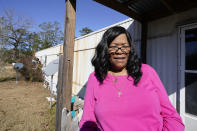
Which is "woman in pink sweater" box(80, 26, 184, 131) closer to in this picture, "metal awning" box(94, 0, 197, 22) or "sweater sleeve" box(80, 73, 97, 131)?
"sweater sleeve" box(80, 73, 97, 131)

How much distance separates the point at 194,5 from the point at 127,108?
2.16 meters

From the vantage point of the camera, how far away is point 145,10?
2.41m

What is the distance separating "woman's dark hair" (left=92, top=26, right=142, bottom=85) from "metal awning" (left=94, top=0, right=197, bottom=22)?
0.96m

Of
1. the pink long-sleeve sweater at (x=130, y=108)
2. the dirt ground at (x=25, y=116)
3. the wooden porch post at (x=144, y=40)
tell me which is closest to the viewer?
the pink long-sleeve sweater at (x=130, y=108)

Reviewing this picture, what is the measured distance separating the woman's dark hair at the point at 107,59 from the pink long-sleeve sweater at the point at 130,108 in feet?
0.21

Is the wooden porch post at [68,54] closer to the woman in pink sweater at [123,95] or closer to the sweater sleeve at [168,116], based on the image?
the woman in pink sweater at [123,95]

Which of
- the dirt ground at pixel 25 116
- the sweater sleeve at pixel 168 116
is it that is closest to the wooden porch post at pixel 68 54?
the sweater sleeve at pixel 168 116

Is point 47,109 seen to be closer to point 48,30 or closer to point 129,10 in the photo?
point 129,10

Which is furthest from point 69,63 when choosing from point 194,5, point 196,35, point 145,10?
point 194,5

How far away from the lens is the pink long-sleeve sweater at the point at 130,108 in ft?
3.13

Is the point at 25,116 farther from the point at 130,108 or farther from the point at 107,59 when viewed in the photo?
the point at 130,108

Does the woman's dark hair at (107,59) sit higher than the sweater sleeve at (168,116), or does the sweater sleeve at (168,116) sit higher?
the woman's dark hair at (107,59)

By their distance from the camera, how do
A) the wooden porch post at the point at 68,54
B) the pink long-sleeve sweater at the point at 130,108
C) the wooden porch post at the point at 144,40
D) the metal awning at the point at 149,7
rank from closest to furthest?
the pink long-sleeve sweater at the point at 130,108
the wooden porch post at the point at 68,54
the metal awning at the point at 149,7
the wooden porch post at the point at 144,40

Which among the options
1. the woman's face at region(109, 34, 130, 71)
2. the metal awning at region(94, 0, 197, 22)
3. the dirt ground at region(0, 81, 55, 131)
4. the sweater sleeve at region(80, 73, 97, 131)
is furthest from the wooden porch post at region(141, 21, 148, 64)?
the dirt ground at region(0, 81, 55, 131)
